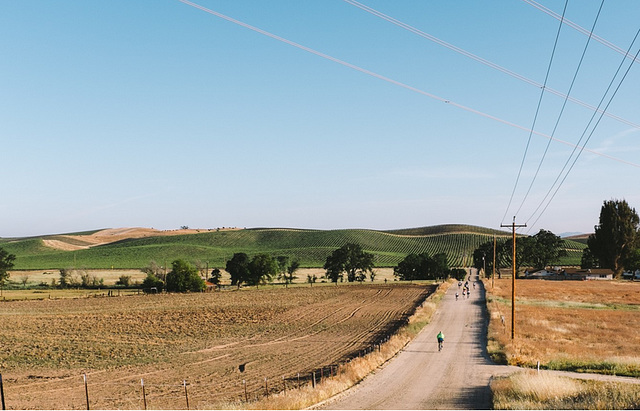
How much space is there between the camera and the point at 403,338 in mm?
39438

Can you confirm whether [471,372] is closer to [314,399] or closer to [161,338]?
[314,399]

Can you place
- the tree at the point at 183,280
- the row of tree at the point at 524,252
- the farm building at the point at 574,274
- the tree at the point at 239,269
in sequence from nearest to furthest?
the tree at the point at 183,280, the tree at the point at 239,269, the farm building at the point at 574,274, the row of tree at the point at 524,252

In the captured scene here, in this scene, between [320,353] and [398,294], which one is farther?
[398,294]

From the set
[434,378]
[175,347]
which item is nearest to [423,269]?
[175,347]

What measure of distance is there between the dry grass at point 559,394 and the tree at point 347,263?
11156 cm

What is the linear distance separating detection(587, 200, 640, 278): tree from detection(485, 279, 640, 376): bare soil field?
230 ft

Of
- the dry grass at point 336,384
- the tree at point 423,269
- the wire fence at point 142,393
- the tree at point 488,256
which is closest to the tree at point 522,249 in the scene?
the tree at point 488,256

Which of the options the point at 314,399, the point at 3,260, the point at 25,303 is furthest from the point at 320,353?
the point at 3,260

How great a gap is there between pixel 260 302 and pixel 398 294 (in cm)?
2464

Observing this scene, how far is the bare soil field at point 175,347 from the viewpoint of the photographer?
85.6 feet

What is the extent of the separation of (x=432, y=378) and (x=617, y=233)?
5281 inches

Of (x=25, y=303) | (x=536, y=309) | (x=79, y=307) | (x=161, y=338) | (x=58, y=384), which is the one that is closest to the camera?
(x=58, y=384)

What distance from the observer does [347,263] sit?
13912cm

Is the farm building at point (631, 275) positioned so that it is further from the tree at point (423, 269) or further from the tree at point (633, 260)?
the tree at point (423, 269)
